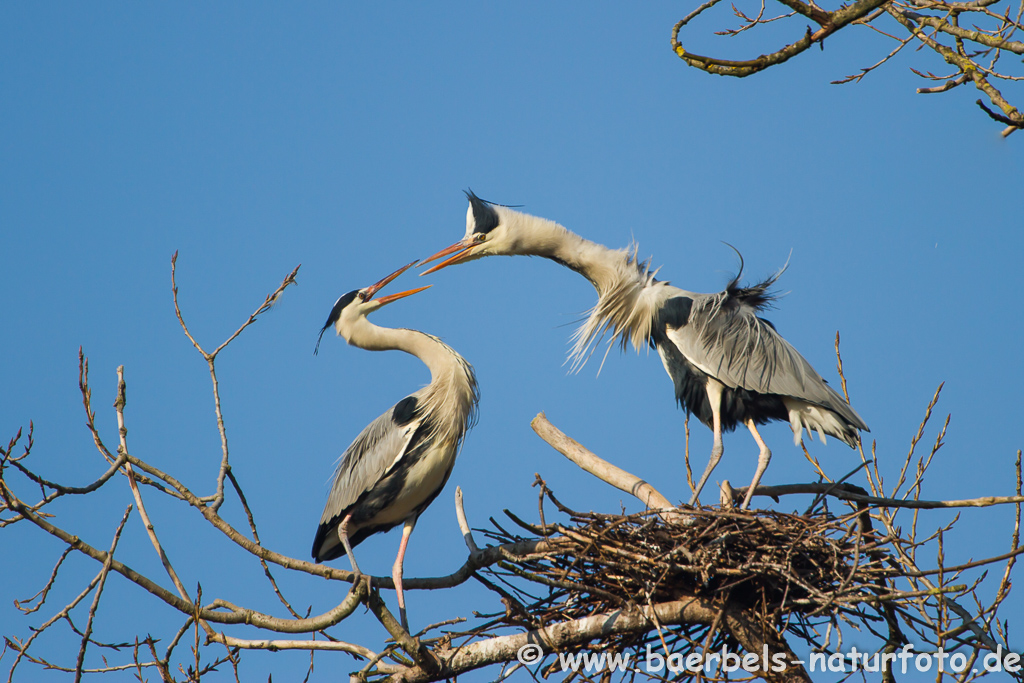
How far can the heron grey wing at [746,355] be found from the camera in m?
5.52

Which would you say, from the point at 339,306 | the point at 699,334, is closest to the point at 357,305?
the point at 339,306

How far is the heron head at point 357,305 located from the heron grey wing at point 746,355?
6.69ft

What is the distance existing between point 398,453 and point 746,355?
2287 millimetres

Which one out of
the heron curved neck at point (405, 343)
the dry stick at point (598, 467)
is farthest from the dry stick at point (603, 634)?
Result: the heron curved neck at point (405, 343)

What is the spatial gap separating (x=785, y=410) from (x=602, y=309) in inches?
52.6

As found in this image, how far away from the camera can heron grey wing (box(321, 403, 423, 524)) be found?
5.90 m

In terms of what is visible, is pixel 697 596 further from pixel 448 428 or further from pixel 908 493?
pixel 448 428

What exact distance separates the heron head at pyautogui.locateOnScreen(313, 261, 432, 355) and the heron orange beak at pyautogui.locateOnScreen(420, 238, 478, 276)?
155 mm

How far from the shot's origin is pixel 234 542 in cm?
365

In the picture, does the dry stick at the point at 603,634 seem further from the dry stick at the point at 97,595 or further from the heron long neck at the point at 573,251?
the heron long neck at the point at 573,251

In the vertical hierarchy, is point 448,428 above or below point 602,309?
below

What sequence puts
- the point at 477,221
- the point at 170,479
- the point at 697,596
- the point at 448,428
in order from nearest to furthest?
1. the point at 170,479
2. the point at 697,596
3. the point at 448,428
4. the point at 477,221

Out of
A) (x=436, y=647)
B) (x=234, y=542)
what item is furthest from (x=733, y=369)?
(x=234, y=542)

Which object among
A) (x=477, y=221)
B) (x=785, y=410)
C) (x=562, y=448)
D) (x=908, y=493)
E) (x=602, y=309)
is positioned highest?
(x=477, y=221)
